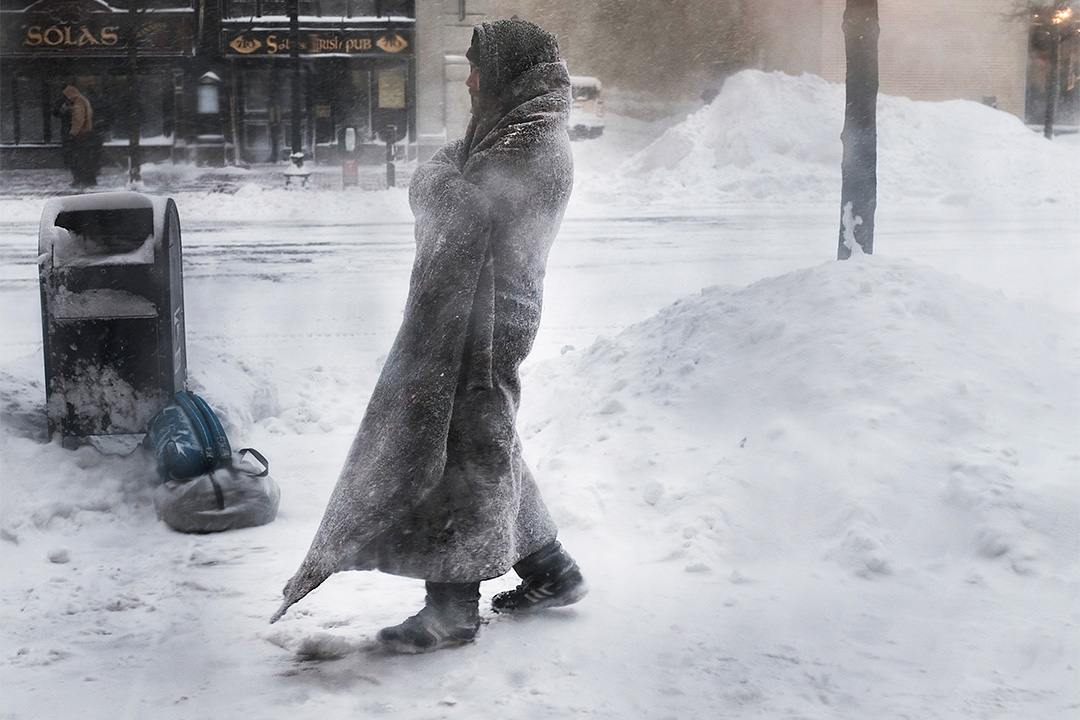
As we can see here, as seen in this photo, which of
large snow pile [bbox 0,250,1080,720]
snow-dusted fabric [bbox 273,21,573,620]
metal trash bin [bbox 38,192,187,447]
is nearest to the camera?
large snow pile [bbox 0,250,1080,720]

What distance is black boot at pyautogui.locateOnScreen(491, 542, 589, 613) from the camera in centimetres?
360

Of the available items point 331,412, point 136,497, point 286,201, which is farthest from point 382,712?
point 286,201

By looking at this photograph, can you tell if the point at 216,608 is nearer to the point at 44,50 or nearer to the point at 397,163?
the point at 397,163

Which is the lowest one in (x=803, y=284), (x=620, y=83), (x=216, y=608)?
(x=216, y=608)

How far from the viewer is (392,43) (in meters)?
22.8

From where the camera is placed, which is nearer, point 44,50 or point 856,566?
point 856,566

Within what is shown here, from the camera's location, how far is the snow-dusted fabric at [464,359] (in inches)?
126

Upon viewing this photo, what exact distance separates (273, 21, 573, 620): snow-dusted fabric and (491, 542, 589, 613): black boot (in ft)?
0.78

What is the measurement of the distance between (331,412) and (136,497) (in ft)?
5.54

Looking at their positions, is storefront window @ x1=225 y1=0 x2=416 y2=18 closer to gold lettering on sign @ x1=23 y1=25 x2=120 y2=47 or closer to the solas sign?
the solas sign

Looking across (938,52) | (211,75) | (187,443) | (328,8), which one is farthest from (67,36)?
(187,443)

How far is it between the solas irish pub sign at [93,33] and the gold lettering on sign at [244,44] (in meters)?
0.97

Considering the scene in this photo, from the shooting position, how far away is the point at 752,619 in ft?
11.8

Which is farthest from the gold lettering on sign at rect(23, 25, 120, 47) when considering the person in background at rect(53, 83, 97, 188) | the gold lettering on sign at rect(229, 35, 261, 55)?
the gold lettering on sign at rect(229, 35, 261, 55)
